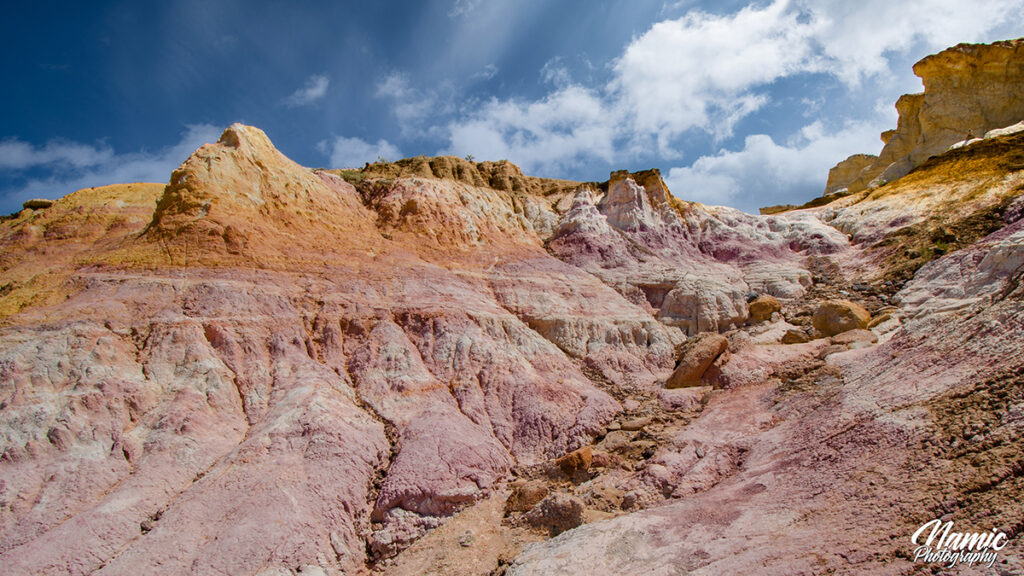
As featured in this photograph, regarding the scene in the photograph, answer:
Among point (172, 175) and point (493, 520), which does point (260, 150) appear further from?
point (493, 520)

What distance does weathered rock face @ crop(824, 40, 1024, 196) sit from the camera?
3184 cm

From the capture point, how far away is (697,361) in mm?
14398

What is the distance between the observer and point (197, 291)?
12.8 meters

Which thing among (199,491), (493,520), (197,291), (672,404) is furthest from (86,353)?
(672,404)

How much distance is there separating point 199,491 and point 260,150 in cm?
1273

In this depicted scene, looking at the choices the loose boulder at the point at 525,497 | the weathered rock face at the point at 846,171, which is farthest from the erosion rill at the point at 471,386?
the weathered rock face at the point at 846,171

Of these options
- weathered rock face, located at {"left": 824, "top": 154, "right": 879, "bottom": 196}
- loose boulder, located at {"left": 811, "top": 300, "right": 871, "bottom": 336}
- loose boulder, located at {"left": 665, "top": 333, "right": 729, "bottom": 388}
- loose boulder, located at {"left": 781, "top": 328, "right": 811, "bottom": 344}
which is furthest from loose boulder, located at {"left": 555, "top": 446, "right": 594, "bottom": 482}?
weathered rock face, located at {"left": 824, "top": 154, "right": 879, "bottom": 196}

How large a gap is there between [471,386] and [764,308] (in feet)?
37.7

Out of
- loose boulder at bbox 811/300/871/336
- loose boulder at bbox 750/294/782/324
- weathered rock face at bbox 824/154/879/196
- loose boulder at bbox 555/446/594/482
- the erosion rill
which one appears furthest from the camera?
weathered rock face at bbox 824/154/879/196

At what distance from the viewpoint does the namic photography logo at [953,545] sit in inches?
189

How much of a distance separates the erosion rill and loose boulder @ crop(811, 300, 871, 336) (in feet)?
0.30

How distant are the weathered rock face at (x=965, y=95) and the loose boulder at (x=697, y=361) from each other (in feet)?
90.9

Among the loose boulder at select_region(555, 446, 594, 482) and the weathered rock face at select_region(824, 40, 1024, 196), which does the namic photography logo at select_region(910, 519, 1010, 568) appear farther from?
the weathered rock face at select_region(824, 40, 1024, 196)

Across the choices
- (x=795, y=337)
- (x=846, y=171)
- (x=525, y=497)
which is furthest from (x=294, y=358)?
(x=846, y=171)
